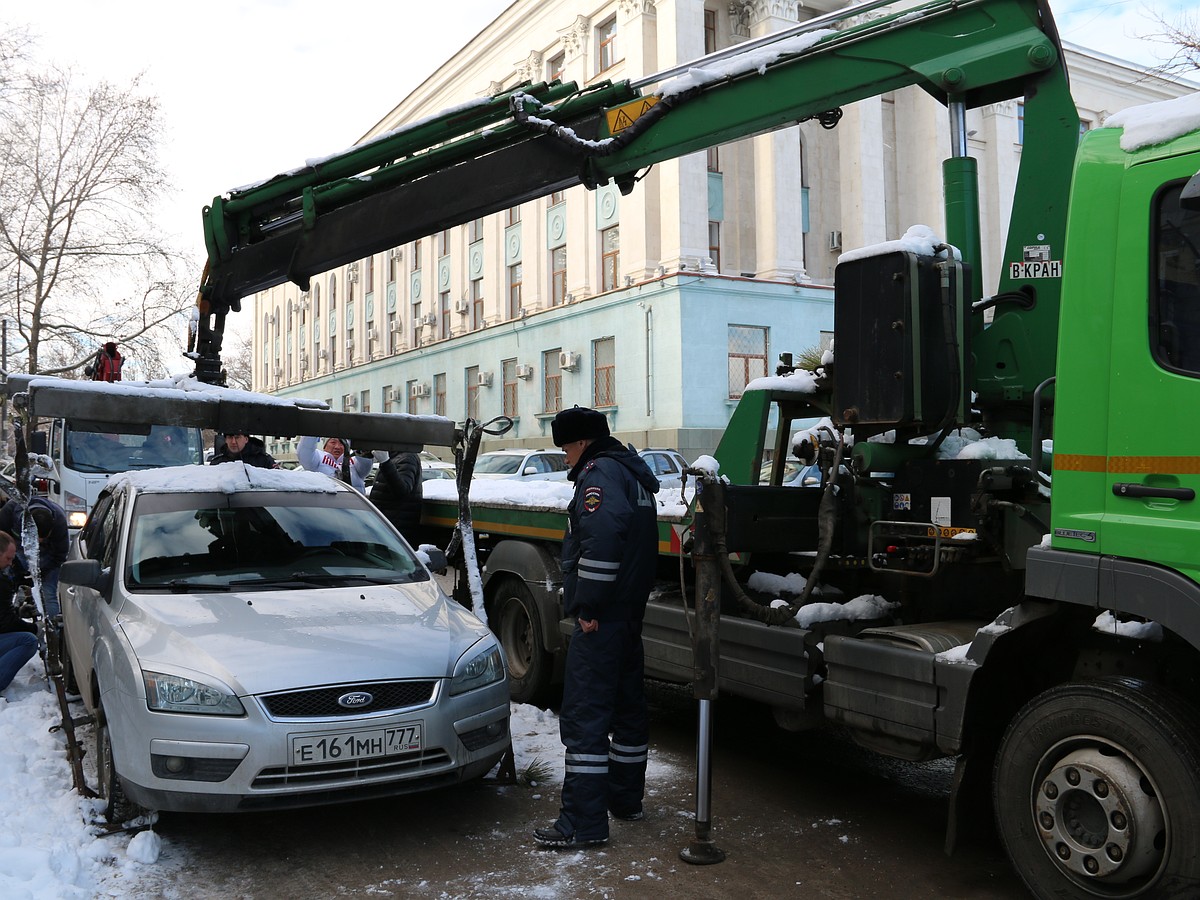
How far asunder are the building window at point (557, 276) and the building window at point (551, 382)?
1.55 meters

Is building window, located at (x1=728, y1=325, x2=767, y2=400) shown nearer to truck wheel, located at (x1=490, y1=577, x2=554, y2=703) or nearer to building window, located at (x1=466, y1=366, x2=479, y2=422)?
building window, located at (x1=466, y1=366, x2=479, y2=422)

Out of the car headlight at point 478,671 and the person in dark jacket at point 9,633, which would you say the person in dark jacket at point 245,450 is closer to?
the person in dark jacket at point 9,633

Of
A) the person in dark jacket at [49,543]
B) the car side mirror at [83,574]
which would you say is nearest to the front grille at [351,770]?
the car side mirror at [83,574]

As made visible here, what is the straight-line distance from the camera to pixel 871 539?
182 inches

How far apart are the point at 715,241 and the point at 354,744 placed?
82.5 feet

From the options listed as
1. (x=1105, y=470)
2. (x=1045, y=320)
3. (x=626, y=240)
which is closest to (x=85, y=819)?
(x=1105, y=470)

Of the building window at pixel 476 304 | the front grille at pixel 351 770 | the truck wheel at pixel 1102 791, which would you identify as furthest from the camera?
the building window at pixel 476 304

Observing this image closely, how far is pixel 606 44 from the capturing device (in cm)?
2880

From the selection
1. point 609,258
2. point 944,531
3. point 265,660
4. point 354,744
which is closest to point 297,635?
point 265,660

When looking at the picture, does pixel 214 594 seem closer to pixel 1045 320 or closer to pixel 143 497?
pixel 143 497

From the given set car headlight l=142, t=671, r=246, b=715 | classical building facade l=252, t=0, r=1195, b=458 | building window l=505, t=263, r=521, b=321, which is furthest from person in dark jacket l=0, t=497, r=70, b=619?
building window l=505, t=263, r=521, b=321

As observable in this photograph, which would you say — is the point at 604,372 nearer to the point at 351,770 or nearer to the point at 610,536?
the point at 610,536

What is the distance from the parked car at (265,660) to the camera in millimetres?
4117

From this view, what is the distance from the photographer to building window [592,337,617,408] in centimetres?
Result: 2805
